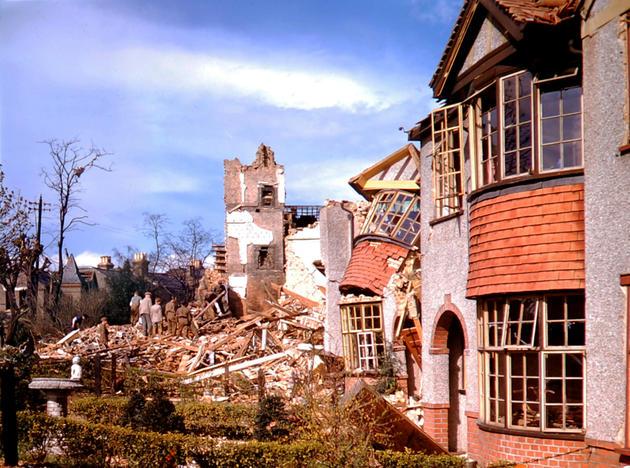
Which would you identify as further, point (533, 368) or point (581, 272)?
point (533, 368)

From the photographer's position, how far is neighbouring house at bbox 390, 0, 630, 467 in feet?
33.3

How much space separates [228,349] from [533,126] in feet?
69.9

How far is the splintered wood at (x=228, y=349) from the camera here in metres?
26.6

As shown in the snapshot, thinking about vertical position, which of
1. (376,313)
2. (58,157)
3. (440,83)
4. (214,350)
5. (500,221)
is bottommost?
(214,350)

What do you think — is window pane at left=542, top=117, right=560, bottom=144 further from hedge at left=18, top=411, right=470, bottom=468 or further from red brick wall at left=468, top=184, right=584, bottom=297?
hedge at left=18, top=411, right=470, bottom=468

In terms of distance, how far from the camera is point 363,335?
21.9m

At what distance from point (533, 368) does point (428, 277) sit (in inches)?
167

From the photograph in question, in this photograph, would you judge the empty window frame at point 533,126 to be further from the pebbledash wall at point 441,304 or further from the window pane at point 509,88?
the pebbledash wall at point 441,304

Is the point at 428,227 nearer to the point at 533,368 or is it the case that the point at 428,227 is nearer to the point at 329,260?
the point at 533,368

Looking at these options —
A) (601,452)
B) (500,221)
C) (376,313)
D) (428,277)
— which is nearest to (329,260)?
(376,313)

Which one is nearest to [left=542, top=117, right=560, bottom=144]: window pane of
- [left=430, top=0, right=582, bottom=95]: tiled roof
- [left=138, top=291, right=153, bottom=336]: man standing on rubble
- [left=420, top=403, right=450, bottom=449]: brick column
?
[left=430, top=0, right=582, bottom=95]: tiled roof

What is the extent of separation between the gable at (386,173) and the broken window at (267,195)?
18.6m

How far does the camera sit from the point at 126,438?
42.8 feet

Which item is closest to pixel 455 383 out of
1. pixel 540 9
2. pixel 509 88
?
pixel 509 88
